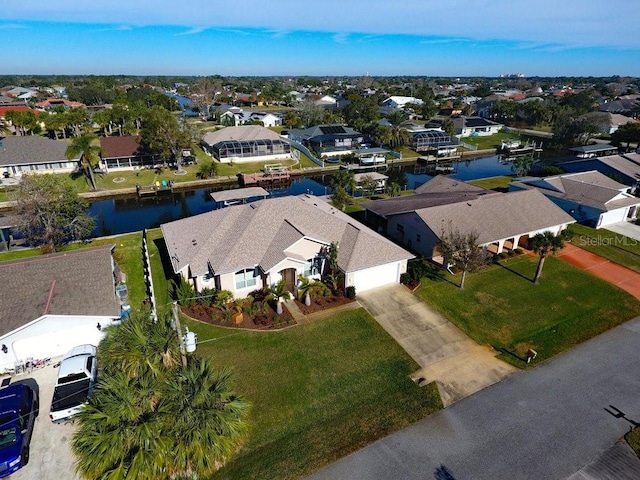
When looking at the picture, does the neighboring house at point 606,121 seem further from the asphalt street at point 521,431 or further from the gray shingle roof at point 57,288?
the gray shingle roof at point 57,288

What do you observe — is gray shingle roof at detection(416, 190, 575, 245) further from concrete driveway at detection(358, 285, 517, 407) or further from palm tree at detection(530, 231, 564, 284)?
concrete driveway at detection(358, 285, 517, 407)

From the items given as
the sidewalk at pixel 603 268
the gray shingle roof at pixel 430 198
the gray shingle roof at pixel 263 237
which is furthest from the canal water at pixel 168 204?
the sidewalk at pixel 603 268

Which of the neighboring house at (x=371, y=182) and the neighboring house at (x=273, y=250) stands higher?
the neighboring house at (x=273, y=250)

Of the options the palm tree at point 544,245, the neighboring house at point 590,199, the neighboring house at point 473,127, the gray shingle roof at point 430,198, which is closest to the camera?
the palm tree at point 544,245

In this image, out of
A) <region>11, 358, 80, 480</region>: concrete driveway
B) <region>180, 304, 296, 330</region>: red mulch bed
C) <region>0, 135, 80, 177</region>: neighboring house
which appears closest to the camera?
<region>11, 358, 80, 480</region>: concrete driveway

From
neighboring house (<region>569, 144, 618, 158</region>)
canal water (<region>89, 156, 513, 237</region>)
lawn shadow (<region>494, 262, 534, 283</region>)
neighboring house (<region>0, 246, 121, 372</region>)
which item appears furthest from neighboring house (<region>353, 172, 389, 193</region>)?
neighboring house (<region>569, 144, 618, 158</region>)

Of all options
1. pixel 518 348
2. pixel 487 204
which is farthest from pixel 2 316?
pixel 487 204
